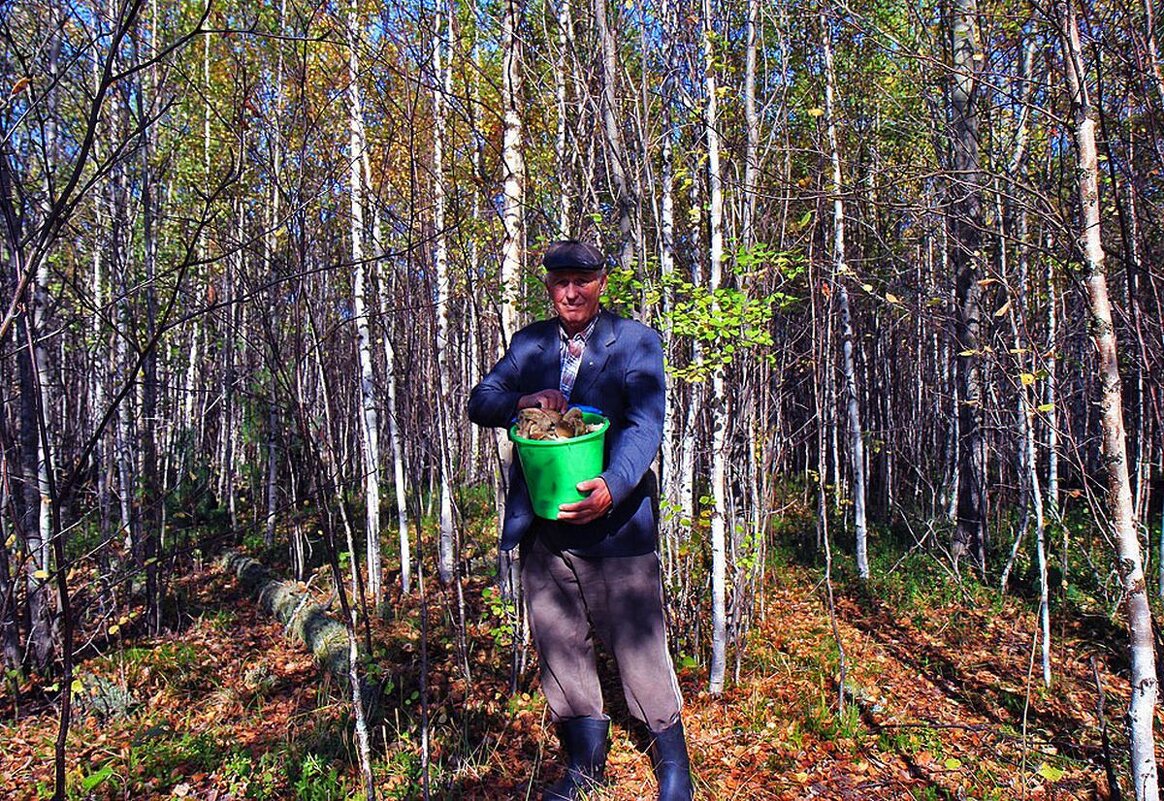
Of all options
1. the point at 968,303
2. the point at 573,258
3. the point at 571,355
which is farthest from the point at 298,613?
the point at 968,303

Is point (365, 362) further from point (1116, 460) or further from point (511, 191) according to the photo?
point (1116, 460)

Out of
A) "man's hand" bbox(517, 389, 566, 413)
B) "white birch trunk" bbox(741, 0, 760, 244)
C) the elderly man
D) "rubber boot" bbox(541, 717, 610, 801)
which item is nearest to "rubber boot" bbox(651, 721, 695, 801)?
the elderly man

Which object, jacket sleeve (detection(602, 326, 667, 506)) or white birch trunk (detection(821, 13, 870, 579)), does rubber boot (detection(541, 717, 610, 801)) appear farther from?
white birch trunk (detection(821, 13, 870, 579))

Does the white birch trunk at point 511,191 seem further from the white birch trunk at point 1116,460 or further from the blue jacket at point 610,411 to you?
the white birch trunk at point 1116,460

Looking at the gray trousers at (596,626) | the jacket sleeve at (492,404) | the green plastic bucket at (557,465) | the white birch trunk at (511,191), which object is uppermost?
the white birch trunk at (511,191)

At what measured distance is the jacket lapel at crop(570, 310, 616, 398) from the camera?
2.60 m

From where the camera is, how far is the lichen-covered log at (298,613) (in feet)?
16.3

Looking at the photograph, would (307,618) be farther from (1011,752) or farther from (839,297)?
(839,297)

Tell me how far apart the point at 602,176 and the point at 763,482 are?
2501mm

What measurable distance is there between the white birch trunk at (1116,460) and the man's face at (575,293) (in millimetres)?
1769

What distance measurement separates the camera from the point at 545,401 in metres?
2.37

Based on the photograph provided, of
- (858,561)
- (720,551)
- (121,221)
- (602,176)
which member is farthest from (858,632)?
(121,221)

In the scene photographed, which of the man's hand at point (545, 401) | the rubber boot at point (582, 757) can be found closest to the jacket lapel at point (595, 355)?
the man's hand at point (545, 401)

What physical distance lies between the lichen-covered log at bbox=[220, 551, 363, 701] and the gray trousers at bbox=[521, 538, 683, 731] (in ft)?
6.63
